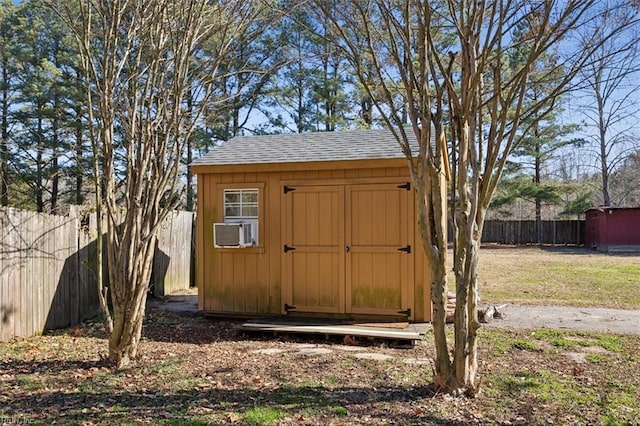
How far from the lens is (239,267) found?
6.93 meters

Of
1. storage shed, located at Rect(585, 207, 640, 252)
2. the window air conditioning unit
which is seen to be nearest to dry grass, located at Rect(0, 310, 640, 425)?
the window air conditioning unit

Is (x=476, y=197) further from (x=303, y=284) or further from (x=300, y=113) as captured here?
(x=300, y=113)

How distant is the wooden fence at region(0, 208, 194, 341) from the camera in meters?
5.18

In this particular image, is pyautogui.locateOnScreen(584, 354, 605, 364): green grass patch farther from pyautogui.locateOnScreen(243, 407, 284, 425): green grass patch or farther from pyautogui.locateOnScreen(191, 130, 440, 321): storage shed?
pyautogui.locateOnScreen(243, 407, 284, 425): green grass patch

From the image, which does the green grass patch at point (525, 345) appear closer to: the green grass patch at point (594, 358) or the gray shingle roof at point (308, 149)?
the green grass patch at point (594, 358)

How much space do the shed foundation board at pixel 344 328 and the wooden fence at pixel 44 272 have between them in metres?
2.23

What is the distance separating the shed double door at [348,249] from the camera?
621cm

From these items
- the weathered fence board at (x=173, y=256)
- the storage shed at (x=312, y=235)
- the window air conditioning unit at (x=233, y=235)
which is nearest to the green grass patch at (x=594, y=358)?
the storage shed at (x=312, y=235)

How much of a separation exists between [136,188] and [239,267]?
9.49 ft

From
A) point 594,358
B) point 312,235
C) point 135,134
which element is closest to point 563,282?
point 594,358

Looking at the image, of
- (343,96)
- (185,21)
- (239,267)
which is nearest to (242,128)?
(343,96)

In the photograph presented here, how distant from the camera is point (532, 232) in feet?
79.9

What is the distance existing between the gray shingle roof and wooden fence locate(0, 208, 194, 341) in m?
2.02

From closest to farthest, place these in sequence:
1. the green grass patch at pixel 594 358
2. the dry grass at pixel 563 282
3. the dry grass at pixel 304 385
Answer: the dry grass at pixel 304 385
the green grass patch at pixel 594 358
the dry grass at pixel 563 282
